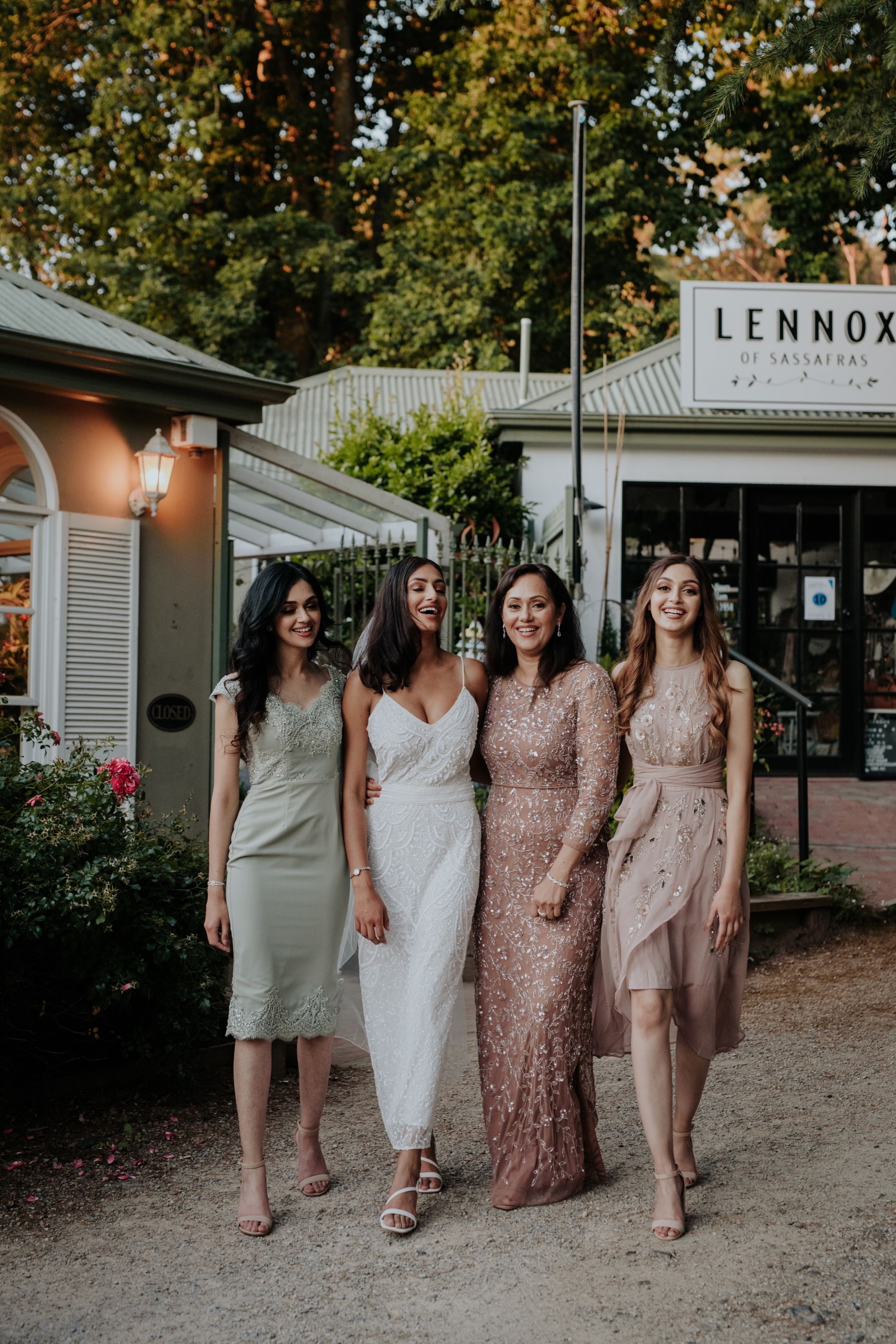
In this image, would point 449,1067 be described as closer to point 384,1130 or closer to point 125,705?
point 384,1130

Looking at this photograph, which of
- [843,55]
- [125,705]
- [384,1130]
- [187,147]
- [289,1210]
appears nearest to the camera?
[289,1210]

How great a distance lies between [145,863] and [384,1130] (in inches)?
47.0

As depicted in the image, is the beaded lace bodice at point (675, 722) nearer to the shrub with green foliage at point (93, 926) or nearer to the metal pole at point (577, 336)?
the shrub with green foliage at point (93, 926)

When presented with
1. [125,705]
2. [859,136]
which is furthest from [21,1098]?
[859,136]

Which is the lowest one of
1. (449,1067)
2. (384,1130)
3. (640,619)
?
(384,1130)

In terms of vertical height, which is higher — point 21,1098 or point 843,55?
point 843,55

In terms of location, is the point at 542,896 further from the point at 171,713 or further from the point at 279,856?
the point at 171,713

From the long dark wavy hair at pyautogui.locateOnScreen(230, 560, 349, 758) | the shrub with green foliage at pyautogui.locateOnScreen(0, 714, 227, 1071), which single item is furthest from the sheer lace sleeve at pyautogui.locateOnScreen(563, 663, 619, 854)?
the shrub with green foliage at pyautogui.locateOnScreen(0, 714, 227, 1071)

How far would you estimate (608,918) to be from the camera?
3342 millimetres

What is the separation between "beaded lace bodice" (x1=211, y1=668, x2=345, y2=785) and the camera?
3389mm

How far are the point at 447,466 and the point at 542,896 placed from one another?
9.10 m

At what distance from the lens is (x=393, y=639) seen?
3.40 metres

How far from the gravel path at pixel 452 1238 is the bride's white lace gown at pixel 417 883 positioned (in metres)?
0.41

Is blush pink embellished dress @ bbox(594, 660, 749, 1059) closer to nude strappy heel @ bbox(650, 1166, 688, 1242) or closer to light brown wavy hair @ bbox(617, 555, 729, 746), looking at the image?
light brown wavy hair @ bbox(617, 555, 729, 746)
